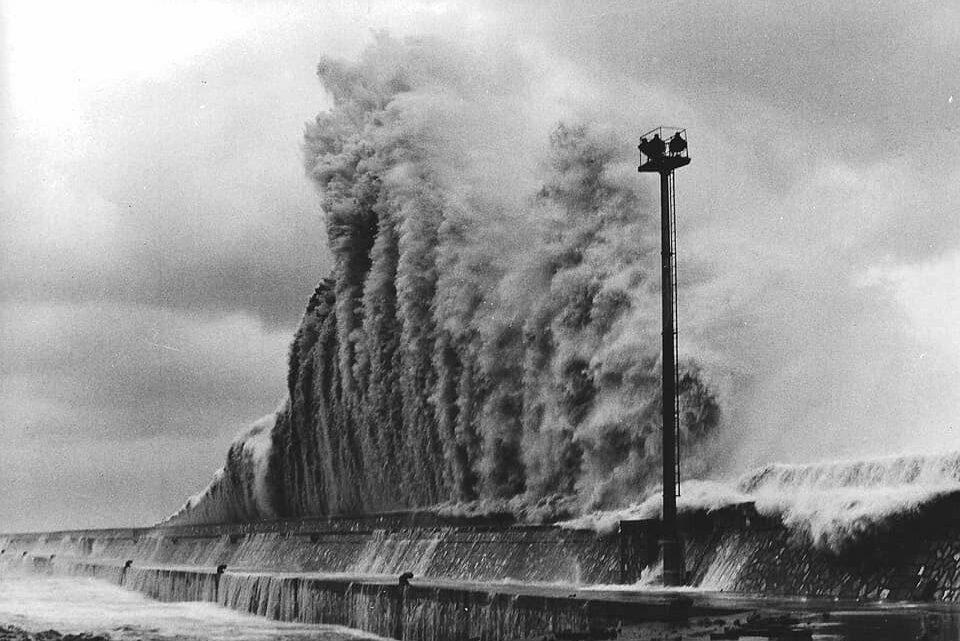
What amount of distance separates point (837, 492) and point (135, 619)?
1742 cm

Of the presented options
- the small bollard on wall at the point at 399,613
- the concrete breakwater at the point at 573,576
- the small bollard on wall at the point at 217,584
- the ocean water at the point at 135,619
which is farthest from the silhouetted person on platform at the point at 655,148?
the small bollard on wall at the point at 217,584

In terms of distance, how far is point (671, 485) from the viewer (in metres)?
20.4

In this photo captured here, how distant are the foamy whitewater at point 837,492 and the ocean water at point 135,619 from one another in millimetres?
6372

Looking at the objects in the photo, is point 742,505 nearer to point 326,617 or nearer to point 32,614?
point 326,617

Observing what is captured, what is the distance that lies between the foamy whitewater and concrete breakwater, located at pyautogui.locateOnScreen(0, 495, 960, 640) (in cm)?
18

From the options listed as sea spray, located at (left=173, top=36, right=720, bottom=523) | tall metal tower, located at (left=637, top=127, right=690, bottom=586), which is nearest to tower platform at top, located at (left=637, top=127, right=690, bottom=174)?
tall metal tower, located at (left=637, top=127, right=690, bottom=586)

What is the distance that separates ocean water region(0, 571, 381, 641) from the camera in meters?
24.9

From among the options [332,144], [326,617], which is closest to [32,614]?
[326,617]

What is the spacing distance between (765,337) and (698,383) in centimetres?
202

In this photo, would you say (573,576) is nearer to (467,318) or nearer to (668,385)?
(668,385)

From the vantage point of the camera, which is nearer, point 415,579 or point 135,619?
point 415,579

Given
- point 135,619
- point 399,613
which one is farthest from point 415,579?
point 135,619

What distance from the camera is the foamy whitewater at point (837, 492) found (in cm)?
1795

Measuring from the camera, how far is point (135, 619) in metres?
31.1
